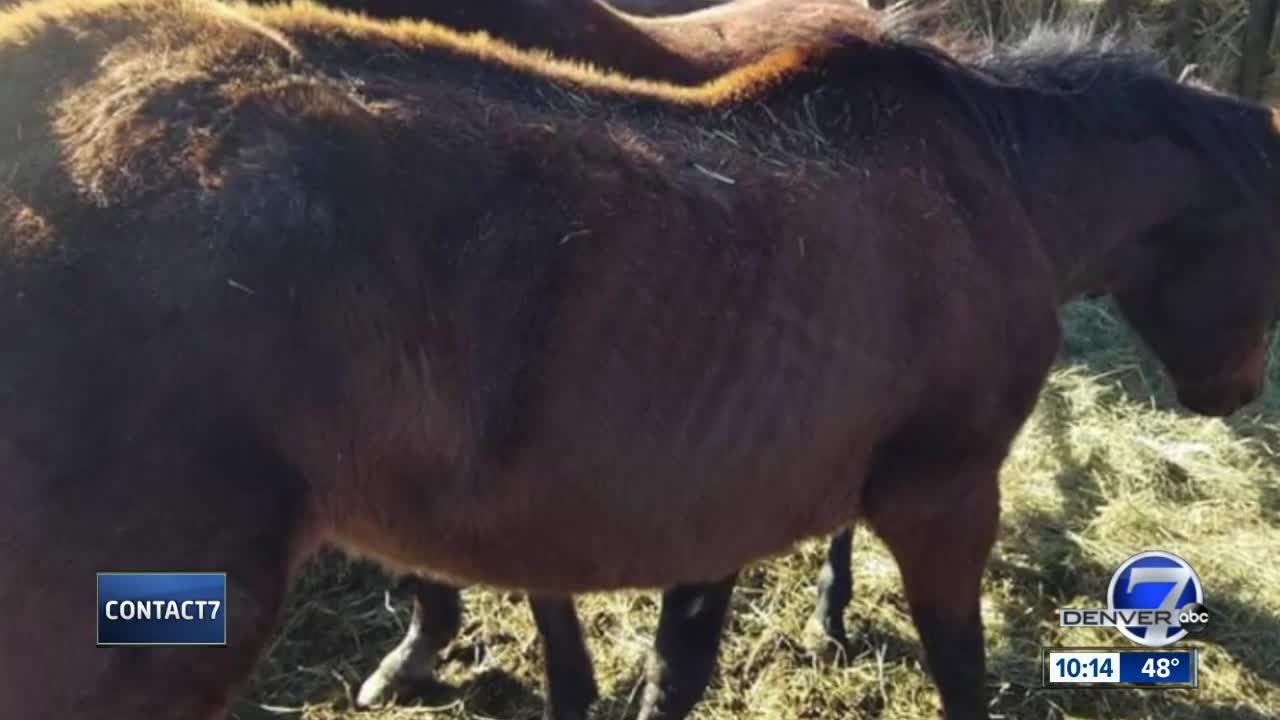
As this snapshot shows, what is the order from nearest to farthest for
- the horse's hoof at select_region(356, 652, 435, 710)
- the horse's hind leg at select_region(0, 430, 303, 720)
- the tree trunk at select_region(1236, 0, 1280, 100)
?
the horse's hind leg at select_region(0, 430, 303, 720) < the horse's hoof at select_region(356, 652, 435, 710) < the tree trunk at select_region(1236, 0, 1280, 100)

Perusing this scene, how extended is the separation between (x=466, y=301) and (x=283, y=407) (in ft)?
1.06

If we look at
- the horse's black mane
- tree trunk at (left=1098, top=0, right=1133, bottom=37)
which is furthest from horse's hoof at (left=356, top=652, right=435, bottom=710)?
tree trunk at (left=1098, top=0, right=1133, bottom=37)

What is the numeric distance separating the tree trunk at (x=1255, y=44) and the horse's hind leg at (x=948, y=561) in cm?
426

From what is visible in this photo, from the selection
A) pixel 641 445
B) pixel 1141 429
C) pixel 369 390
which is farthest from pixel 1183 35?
pixel 369 390

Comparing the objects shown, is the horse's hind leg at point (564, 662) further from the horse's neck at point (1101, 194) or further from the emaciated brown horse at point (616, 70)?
the horse's neck at point (1101, 194)

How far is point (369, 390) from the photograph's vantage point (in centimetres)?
185

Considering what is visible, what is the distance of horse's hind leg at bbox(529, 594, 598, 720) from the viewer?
3014mm

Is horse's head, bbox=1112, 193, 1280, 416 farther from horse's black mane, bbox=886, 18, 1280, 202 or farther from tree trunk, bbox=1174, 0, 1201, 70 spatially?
tree trunk, bbox=1174, 0, 1201, 70

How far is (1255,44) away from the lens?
5.83 metres

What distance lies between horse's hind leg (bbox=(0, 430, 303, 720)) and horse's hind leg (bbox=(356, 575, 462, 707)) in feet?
4.87

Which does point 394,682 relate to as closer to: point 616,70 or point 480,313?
point 480,313

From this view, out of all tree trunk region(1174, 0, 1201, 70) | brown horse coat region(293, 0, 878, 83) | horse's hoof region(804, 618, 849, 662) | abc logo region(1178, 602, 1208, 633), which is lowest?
abc logo region(1178, 602, 1208, 633)

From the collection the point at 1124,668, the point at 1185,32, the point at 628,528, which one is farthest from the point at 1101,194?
the point at 1185,32

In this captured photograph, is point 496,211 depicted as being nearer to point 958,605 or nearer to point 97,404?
point 97,404
